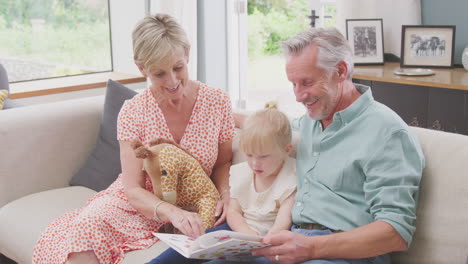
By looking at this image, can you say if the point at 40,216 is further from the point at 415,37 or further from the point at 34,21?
the point at 34,21

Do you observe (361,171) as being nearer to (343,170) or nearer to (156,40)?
(343,170)

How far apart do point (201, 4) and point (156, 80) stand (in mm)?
2734


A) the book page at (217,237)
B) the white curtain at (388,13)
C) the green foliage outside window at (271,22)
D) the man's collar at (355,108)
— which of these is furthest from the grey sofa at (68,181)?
the green foliage outside window at (271,22)

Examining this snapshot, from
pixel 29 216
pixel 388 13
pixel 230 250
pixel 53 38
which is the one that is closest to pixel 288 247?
pixel 230 250

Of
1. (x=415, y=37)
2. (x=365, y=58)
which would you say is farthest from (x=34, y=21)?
(x=415, y=37)

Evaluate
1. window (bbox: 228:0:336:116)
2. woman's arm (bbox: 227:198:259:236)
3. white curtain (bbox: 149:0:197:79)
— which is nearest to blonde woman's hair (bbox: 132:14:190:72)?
woman's arm (bbox: 227:198:259:236)

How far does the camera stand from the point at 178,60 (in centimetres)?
203

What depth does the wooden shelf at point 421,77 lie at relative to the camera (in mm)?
2913

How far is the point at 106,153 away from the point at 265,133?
3.51 feet

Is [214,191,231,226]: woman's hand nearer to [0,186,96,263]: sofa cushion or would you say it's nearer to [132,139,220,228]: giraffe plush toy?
[132,139,220,228]: giraffe plush toy

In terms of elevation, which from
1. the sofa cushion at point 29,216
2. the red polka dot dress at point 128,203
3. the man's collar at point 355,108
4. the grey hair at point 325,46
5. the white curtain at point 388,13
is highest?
the white curtain at point 388,13

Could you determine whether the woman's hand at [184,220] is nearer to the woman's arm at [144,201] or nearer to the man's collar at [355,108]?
the woman's arm at [144,201]

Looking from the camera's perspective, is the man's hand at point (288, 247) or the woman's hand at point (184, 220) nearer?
the man's hand at point (288, 247)

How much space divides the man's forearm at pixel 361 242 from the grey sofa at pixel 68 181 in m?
0.15
